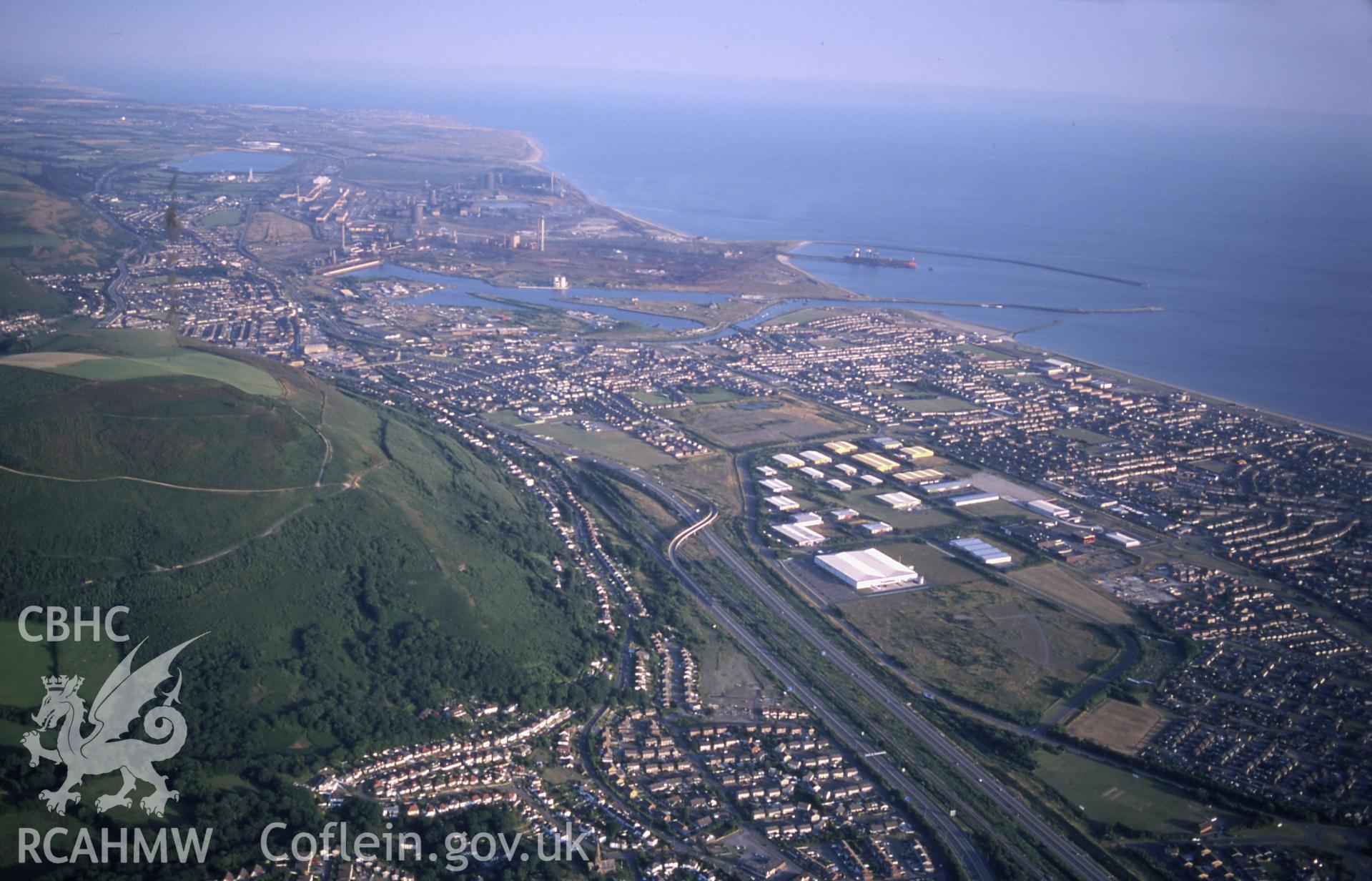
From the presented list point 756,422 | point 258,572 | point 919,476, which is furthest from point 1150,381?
point 258,572

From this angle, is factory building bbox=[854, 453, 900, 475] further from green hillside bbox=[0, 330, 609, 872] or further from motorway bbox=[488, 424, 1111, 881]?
green hillside bbox=[0, 330, 609, 872]

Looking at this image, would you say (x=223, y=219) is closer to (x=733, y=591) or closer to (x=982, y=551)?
(x=733, y=591)

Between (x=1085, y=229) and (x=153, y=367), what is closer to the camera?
(x=153, y=367)

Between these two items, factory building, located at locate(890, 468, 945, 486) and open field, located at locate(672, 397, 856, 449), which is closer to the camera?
factory building, located at locate(890, 468, 945, 486)

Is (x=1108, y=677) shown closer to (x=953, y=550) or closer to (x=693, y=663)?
(x=953, y=550)

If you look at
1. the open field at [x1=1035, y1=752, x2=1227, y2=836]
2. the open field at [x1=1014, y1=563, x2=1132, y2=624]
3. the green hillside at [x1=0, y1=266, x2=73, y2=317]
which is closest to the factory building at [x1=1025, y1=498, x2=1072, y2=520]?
the open field at [x1=1014, y1=563, x2=1132, y2=624]

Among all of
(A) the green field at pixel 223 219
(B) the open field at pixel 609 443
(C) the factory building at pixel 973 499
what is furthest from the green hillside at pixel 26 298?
(C) the factory building at pixel 973 499

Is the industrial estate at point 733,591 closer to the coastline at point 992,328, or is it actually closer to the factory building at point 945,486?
the factory building at point 945,486
